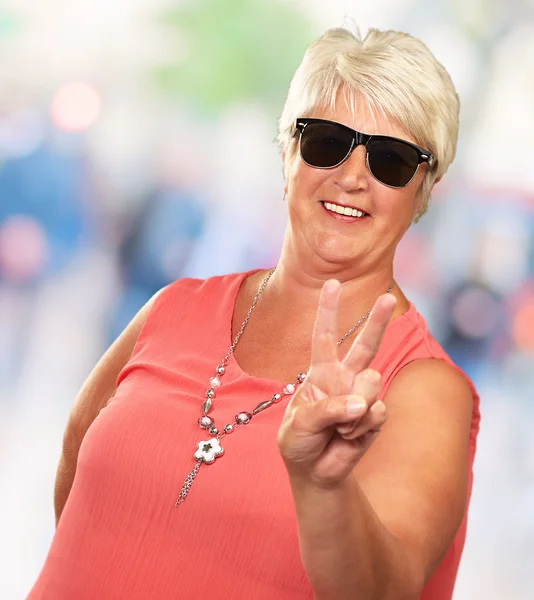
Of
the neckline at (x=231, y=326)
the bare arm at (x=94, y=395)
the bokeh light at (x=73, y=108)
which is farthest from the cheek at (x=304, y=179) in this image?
the bokeh light at (x=73, y=108)

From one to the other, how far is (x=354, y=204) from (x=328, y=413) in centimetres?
77

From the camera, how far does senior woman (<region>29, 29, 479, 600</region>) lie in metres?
1.53

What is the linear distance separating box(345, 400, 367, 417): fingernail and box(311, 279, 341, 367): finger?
0.07 meters

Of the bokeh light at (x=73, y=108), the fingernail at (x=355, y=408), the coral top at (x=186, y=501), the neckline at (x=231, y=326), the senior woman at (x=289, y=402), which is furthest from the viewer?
the bokeh light at (x=73, y=108)

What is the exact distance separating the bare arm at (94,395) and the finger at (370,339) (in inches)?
36.7

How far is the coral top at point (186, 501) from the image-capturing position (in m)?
1.64

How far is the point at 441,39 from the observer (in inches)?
125

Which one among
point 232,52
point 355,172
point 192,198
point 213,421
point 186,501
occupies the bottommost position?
point 186,501

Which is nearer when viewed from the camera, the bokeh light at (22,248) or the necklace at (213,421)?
the necklace at (213,421)

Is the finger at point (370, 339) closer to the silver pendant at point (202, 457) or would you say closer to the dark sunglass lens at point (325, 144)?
the silver pendant at point (202, 457)

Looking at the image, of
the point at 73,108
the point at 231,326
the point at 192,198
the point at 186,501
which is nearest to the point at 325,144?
the point at 231,326

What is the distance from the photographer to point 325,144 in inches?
74.8

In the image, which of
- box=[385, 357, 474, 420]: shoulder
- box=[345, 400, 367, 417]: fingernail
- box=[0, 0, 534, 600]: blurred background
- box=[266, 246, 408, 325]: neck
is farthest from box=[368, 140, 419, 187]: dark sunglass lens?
box=[0, 0, 534, 600]: blurred background

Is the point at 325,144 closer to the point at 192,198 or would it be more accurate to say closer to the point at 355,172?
the point at 355,172
